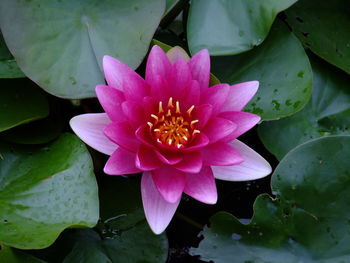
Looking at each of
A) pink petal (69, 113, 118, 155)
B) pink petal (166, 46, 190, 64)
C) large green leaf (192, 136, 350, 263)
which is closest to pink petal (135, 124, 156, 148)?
pink petal (69, 113, 118, 155)

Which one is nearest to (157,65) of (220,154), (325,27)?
(220,154)

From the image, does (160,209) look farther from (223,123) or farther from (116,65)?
(116,65)

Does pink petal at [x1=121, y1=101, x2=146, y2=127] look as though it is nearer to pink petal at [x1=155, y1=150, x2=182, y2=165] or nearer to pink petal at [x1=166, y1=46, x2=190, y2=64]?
pink petal at [x1=155, y1=150, x2=182, y2=165]

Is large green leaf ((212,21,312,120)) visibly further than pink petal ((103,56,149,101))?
Yes

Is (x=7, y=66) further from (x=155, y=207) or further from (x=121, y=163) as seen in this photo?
(x=155, y=207)

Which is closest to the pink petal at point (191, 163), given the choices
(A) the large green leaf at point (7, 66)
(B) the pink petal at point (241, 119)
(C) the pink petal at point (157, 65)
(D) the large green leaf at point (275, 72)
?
(B) the pink petal at point (241, 119)

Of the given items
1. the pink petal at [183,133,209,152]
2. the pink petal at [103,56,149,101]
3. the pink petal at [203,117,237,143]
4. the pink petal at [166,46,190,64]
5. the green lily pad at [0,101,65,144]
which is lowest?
the green lily pad at [0,101,65,144]

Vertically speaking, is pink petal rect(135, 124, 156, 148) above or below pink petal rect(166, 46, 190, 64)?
below

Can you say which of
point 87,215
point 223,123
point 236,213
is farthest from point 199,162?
point 236,213
